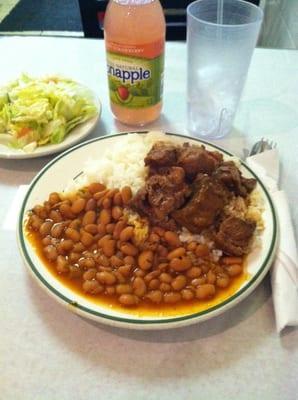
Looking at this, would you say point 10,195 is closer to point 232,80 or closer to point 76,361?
point 76,361

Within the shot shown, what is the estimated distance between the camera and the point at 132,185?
0.97 m

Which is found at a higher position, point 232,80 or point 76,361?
point 232,80

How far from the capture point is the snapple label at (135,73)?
1043mm

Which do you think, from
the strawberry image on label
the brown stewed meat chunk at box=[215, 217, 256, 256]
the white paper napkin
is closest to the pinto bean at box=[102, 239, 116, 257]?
the brown stewed meat chunk at box=[215, 217, 256, 256]

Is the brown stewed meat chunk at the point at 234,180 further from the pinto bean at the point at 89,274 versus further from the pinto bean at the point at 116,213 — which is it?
the pinto bean at the point at 89,274

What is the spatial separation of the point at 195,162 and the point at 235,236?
0.63ft

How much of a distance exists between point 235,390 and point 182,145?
56 centimetres

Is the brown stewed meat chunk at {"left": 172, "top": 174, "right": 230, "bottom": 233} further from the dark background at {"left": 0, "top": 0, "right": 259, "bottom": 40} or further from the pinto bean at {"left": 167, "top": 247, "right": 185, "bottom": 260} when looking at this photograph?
the dark background at {"left": 0, "top": 0, "right": 259, "bottom": 40}

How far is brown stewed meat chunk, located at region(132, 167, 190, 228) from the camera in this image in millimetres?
859

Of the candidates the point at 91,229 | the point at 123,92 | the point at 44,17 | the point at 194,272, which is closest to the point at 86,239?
the point at 91,229

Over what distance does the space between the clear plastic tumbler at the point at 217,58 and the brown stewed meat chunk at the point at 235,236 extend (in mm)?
458

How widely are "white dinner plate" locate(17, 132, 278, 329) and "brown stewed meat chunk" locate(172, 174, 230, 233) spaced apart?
110 mm

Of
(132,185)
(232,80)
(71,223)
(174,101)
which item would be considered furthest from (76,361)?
(174,101)

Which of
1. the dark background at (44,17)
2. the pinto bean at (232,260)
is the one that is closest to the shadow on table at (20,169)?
the pinto bean at (232,260)
